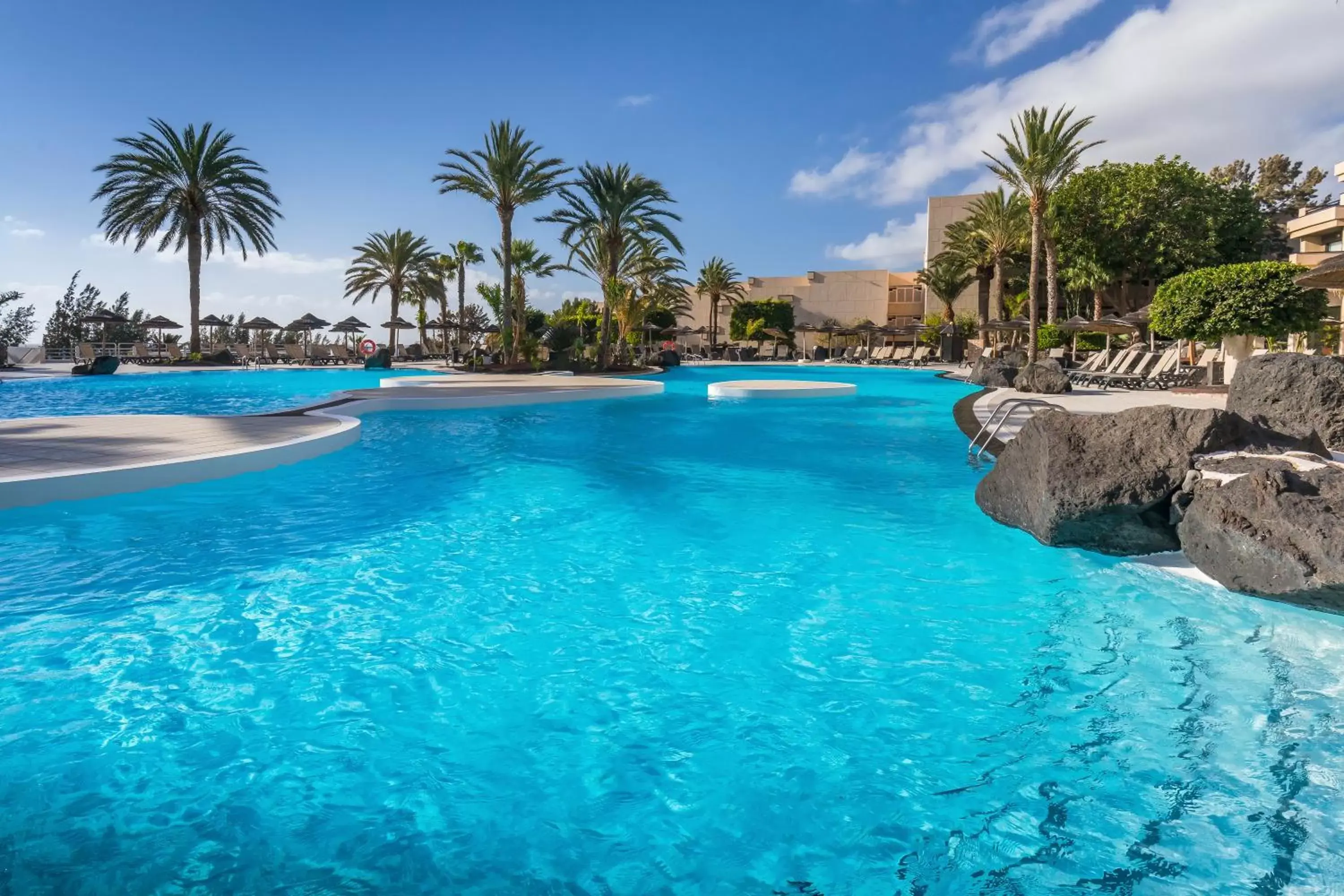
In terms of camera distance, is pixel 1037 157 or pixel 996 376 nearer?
pixel 996 376

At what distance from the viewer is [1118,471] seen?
5.73 metres

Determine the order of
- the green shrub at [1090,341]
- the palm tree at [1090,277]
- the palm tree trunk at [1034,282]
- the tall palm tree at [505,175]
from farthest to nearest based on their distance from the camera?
the palm tree at [1090,277]
the green shrub at [1090,341]
the tall palm tree at [505,175]
the palm tree trunk at [1034,282]

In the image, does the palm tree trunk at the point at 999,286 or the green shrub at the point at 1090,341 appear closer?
the green shrub at the point at 1090,341

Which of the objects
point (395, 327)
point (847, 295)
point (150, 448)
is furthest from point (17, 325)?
point (847, 295)

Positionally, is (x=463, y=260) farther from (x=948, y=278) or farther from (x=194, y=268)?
(x=948, y=278)

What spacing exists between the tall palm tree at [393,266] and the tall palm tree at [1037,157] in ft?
121

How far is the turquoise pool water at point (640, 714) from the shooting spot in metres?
2.51

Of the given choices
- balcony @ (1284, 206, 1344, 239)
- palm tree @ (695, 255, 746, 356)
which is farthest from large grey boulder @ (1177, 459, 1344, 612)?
palm tree @ (695, 255, 746, 356)

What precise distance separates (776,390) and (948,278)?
117ft

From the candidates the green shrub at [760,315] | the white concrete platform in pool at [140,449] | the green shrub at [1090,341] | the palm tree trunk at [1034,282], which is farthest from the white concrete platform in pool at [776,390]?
the green shrub at [760,315]

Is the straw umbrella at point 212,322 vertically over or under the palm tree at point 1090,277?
under

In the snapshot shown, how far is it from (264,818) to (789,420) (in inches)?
564

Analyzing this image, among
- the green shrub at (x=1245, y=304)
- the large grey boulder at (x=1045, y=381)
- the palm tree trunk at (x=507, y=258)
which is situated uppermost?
the palm tree trunk at (x=507, y=258)

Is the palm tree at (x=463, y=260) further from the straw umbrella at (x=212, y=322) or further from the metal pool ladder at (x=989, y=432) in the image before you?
the metal pool ladder at (x=989, y=432)
